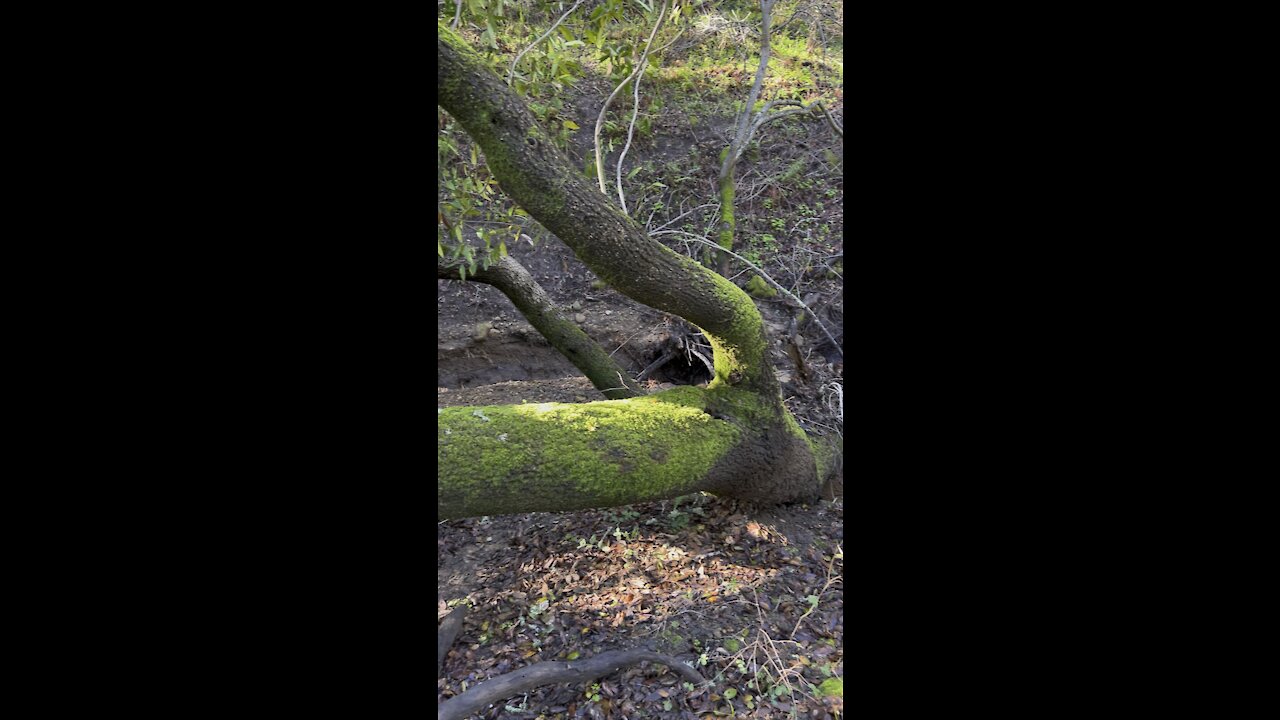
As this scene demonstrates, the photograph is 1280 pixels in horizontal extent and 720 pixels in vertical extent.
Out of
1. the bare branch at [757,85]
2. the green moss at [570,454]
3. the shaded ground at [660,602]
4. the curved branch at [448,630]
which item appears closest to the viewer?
the green moss at [570,454]

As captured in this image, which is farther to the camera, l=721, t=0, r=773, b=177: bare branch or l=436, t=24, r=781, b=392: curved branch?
l=721, t=0, r=773, b=177: bare branch

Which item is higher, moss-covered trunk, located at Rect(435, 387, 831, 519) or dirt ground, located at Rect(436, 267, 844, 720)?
moss-covered trunk, located at Rect(435, 387, 831, 519)

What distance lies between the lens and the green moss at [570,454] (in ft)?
8.55

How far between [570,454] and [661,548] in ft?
4.88

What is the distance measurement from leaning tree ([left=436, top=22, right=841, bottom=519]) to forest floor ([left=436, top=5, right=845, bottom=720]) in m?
0.52

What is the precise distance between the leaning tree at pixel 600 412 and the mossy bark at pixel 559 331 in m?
1.18

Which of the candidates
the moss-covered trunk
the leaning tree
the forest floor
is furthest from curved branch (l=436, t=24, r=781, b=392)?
the forest floor

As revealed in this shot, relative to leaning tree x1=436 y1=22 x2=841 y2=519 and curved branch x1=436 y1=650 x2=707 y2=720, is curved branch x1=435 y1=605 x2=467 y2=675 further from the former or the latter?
leaning tree x1=436 y1=22 x2=841 y2=519

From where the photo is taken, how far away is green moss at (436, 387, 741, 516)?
103 inches

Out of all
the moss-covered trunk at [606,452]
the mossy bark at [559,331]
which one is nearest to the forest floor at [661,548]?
the moss-covered trunk at [606,452]

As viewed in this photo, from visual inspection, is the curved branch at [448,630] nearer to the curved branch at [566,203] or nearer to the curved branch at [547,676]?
the curved branch at [547,676]

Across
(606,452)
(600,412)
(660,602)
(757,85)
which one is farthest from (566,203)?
(757,85)
